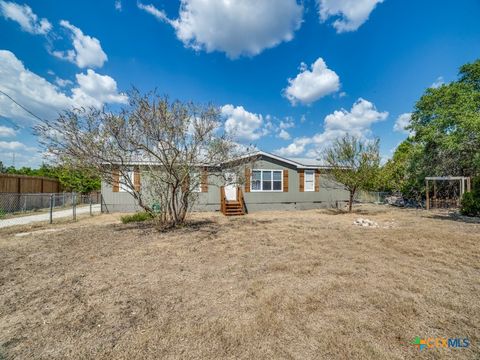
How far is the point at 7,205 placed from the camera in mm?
11672

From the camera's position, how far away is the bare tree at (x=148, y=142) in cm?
636

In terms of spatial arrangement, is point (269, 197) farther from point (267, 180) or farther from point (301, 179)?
point (301, 179)

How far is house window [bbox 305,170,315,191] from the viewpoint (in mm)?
14555

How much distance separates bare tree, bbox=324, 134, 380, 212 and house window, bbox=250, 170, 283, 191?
3.33m

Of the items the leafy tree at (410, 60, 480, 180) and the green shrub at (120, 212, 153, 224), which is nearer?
the green shrub at (120, 212, 153, 224)

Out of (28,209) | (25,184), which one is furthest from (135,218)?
(25,184)

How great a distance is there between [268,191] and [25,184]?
16121mm

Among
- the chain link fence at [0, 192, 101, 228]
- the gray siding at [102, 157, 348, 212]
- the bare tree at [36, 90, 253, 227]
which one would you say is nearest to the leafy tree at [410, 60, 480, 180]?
the gray siding at [102, 157, 348, 212]

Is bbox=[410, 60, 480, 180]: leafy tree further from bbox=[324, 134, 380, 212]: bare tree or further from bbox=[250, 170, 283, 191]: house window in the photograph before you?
bbox=[250, 170, 283, 191]: house window

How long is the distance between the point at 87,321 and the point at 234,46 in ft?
39.6

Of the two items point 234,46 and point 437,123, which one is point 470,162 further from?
point 234,46

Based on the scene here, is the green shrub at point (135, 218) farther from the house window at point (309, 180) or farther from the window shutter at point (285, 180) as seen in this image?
Result: the house window at point (309, 180)

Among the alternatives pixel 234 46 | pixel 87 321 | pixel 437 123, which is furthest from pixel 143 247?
pixel 437 123

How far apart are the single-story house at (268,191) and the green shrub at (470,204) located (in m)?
6.23
